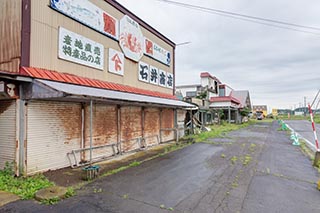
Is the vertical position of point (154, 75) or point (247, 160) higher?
point (154, 75)

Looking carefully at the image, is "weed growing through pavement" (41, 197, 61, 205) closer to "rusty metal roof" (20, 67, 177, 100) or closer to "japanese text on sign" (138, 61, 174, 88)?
"rusty metal roof" (20, 67, 177, 100)

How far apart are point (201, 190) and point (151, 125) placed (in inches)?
280

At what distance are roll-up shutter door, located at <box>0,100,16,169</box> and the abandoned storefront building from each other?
0.09 feet

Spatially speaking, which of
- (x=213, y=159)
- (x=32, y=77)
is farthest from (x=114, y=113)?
(x=213, y=159)

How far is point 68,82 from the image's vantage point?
652cm

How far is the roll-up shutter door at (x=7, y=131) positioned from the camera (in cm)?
564

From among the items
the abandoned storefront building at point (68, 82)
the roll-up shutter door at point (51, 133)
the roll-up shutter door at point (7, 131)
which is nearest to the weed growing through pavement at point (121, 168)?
the abandoned storefront building at point (68, 82)

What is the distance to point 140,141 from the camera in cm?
1073

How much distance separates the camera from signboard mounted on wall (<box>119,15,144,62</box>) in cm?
966

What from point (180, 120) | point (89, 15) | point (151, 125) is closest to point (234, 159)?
point (151, 125)

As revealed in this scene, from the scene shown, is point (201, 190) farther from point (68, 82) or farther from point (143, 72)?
point (143, 72)

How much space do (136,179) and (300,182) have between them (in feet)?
14.2

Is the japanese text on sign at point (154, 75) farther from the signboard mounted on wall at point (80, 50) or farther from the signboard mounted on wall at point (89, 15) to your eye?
the signboard mounted on wall at point (80, 50)

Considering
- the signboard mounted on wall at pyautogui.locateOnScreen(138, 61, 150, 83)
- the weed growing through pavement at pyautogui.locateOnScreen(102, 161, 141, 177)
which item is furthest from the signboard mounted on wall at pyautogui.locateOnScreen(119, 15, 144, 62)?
the weed growing through pavement at pyautogui.locateOnScreen(102, 161, 141, 177)
